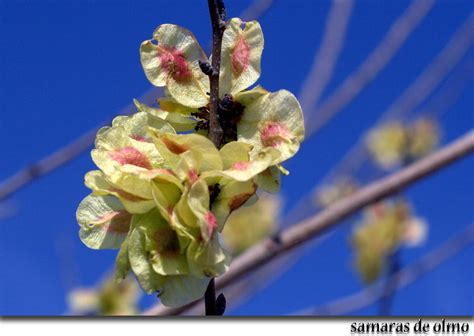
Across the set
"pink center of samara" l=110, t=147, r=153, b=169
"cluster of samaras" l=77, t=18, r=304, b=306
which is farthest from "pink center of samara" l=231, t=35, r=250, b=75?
"pink center of samara" l=110, t=147, r=153, b=169

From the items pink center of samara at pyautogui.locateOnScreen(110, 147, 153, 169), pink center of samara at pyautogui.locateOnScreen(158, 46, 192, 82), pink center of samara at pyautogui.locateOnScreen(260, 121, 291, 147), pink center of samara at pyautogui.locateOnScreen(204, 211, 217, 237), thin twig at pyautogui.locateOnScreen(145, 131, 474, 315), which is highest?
thin twig at pyautogui.locateOnScreen(145, 131, 474, 315)

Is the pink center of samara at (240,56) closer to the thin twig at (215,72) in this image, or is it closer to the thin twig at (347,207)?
the thin twig at (215,72)

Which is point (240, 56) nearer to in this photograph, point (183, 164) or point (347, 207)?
point (183, 164)

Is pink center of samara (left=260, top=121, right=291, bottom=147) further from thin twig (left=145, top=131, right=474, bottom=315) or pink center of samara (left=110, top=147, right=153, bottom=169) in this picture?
thin twig (left=145, top=131, right=474, bottom=315)

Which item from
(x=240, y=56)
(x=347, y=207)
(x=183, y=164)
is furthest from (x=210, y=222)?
(x=347, y=207)

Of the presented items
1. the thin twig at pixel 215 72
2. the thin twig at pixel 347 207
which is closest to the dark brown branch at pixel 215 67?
the thin twig at pixel 215 72

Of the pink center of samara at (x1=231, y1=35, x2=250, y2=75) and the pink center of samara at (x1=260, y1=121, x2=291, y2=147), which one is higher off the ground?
the pink center of samara at (x1=231, y1=35, x2=250, y2=75)

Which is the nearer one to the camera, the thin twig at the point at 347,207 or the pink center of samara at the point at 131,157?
the pink center of samara at the point at 131,157
